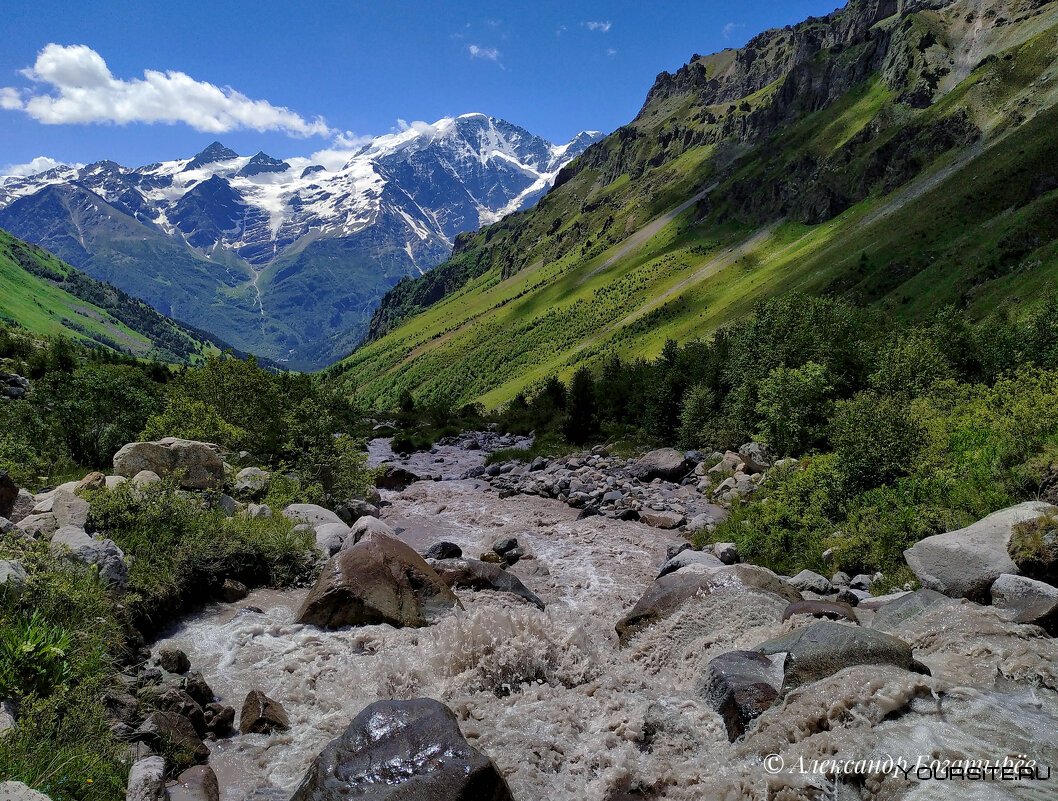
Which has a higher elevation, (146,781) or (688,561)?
(146,781)

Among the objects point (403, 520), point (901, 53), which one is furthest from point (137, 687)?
point (901, 53)

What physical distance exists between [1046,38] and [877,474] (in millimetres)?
153244

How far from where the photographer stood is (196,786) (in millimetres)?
9945

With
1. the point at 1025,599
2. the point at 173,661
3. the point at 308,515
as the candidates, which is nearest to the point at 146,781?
the point at 173,661

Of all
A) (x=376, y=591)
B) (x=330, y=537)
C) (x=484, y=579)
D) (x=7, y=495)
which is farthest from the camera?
(x=330, y=537)

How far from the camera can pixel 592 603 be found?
2202 cm

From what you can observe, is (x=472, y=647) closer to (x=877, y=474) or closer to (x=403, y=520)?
(x=877, y=474)

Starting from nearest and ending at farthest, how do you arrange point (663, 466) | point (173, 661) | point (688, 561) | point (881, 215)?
point (173, 661), point (688, 561), point (663, 466), point (881, 215)

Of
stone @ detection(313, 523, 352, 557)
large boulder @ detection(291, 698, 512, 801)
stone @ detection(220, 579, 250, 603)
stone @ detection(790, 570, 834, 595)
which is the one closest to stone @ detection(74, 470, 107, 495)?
stone @ detection(220, 579, 250, 603)

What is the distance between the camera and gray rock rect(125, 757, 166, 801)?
9.09m

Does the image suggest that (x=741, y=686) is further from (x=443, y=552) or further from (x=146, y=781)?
(x=443, y=552)

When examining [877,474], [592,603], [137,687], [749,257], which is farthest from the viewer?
[749,257]

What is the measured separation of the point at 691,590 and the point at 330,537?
15.1m

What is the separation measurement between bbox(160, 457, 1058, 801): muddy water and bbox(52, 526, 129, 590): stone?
95.7 inches
